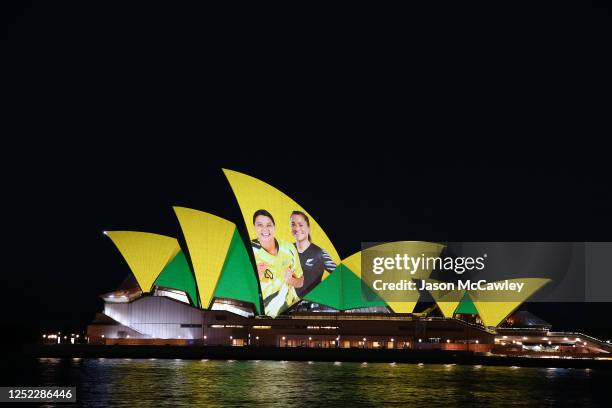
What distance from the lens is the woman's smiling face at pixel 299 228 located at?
69.4 meters

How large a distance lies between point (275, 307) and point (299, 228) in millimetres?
7140

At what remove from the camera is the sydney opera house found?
68438mm

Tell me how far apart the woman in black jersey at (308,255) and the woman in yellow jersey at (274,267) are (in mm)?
475

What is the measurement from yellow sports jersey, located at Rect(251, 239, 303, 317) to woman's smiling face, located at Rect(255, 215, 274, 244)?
19.7 inches

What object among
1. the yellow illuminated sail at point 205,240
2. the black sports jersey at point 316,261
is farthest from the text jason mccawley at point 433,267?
the yellow illuminated sail at point 205,240

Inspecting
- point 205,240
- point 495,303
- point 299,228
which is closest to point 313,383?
point 205,240

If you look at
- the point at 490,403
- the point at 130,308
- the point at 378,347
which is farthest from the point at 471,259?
the point at 490,403

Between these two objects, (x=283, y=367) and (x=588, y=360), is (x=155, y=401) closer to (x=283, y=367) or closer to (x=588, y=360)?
(x=283, y=367)

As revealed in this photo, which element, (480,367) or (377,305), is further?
(377,305)

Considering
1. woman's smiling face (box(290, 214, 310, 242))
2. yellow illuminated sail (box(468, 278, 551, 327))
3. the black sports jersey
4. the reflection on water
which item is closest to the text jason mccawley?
yellow illuminated sail (box(468, 278, 551, 327))

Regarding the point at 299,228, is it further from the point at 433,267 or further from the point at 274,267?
the point at 433,267

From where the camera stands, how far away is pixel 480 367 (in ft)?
198

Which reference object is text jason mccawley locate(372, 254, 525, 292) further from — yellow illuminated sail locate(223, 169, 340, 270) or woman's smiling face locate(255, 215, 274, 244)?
woman's smiling face locate(255, 215, 274, 244)

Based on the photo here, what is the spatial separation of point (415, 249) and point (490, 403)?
32016mm
